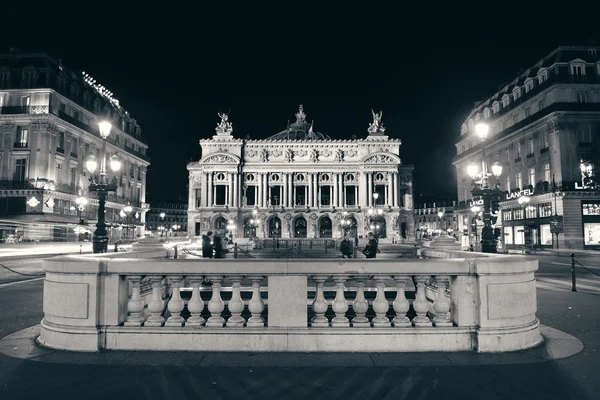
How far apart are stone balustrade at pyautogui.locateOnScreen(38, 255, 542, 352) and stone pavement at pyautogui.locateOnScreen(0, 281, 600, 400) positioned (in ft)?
0.60

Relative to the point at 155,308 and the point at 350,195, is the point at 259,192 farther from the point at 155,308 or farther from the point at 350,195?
the point at 155,308

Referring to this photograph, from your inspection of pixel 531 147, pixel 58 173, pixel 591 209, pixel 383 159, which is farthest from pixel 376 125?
pixel 58 173

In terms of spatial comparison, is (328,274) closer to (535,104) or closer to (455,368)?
(455,368)

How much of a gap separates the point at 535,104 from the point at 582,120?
23.8ft

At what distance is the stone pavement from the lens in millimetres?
4836

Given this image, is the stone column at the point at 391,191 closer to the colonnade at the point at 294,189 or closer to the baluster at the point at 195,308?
the colonnade at the point at 294,189

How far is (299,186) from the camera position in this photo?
298 ft

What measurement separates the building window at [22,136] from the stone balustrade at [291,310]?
52.3m

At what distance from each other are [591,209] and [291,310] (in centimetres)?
5103

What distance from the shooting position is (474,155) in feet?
230

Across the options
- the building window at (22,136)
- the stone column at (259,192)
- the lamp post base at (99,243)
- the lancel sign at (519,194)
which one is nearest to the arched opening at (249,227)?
the stone column at (259,192)

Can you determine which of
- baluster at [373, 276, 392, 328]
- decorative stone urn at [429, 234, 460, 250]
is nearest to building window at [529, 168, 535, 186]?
decorative stone urn at [429, 234, 460, 250]

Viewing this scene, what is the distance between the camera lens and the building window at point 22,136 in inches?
1972

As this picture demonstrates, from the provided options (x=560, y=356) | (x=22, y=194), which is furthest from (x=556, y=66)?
(x=22, y=194)
